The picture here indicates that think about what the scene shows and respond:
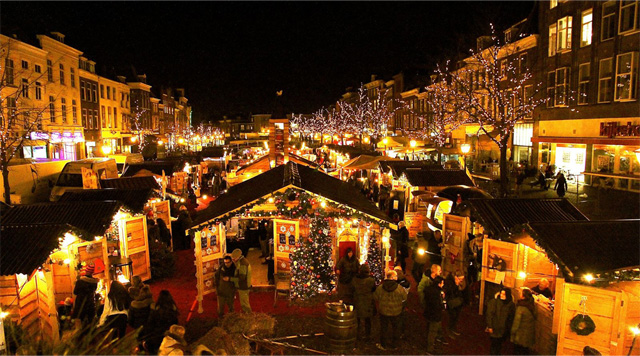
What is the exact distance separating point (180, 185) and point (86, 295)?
16487mm

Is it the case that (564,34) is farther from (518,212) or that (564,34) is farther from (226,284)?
(226,284)

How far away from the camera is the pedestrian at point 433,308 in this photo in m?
7.30

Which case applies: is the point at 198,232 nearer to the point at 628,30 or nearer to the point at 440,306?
the point at 440,306

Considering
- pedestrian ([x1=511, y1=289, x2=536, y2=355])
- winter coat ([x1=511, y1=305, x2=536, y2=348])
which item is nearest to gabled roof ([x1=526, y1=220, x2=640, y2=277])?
pedestrian ([x1=511, y1=289, x2=536, y2=355])

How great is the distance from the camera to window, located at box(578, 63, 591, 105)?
904 inches

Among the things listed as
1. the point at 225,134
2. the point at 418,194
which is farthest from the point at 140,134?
the point at 225,134

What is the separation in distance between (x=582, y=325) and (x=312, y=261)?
17.6 feet

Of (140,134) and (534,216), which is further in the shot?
(140,134)

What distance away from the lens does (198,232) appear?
32.5 ft

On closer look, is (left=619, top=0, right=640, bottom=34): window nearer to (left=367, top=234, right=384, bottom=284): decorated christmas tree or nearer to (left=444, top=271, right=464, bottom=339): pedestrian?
(left=367, top=234, right=384, bottom=284): decorated christmas tree

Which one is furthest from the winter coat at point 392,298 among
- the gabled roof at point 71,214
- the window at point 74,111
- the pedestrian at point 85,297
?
the window at point 74,111

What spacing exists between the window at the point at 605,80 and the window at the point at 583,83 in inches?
33.1

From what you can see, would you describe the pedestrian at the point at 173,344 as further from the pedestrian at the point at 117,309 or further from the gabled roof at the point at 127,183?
the gabled roof at the point at 127,183

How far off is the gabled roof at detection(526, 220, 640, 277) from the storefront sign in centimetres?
1584
